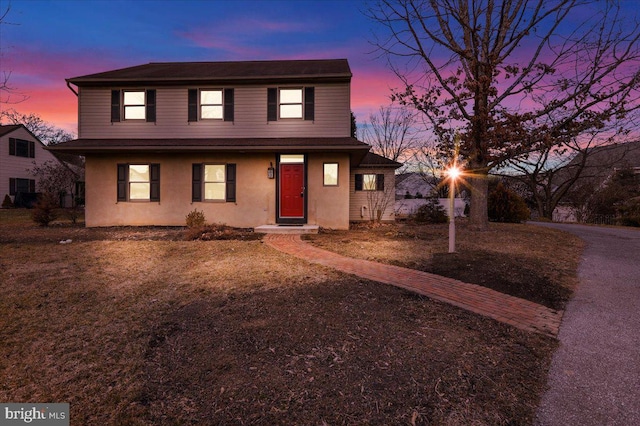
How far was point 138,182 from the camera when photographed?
42.0 ft

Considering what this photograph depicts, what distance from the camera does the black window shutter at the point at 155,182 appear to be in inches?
500

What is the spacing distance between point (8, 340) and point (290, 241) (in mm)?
6372

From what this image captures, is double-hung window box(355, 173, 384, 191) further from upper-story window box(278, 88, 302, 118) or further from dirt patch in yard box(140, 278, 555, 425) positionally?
dirt patch in yard box(140, 278, 555, 425)

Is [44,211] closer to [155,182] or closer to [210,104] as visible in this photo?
[155,182]

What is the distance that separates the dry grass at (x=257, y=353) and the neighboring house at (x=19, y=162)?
27.8 m

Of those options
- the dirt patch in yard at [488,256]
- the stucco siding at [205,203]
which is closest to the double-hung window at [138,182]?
the stucco siding at [205,203]

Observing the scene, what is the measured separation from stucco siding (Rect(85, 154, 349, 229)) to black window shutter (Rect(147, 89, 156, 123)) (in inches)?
61.7

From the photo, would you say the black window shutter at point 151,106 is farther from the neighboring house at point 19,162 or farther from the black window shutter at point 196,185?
the neighboring house at point 19,162

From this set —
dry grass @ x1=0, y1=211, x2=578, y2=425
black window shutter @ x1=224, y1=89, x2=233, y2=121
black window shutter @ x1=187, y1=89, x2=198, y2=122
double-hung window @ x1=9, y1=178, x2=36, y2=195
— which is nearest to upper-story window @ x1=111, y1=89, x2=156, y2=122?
black window shutter @ x1=187, y1=89, x2=198, y2=122

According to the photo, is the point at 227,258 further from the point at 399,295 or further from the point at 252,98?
the point at 252,98

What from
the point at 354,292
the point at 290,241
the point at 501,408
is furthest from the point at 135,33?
the point at 501,408

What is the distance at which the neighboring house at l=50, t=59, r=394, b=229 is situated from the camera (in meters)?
12.4

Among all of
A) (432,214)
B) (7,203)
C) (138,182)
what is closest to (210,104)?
(138,182)

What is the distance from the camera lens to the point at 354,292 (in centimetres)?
464
